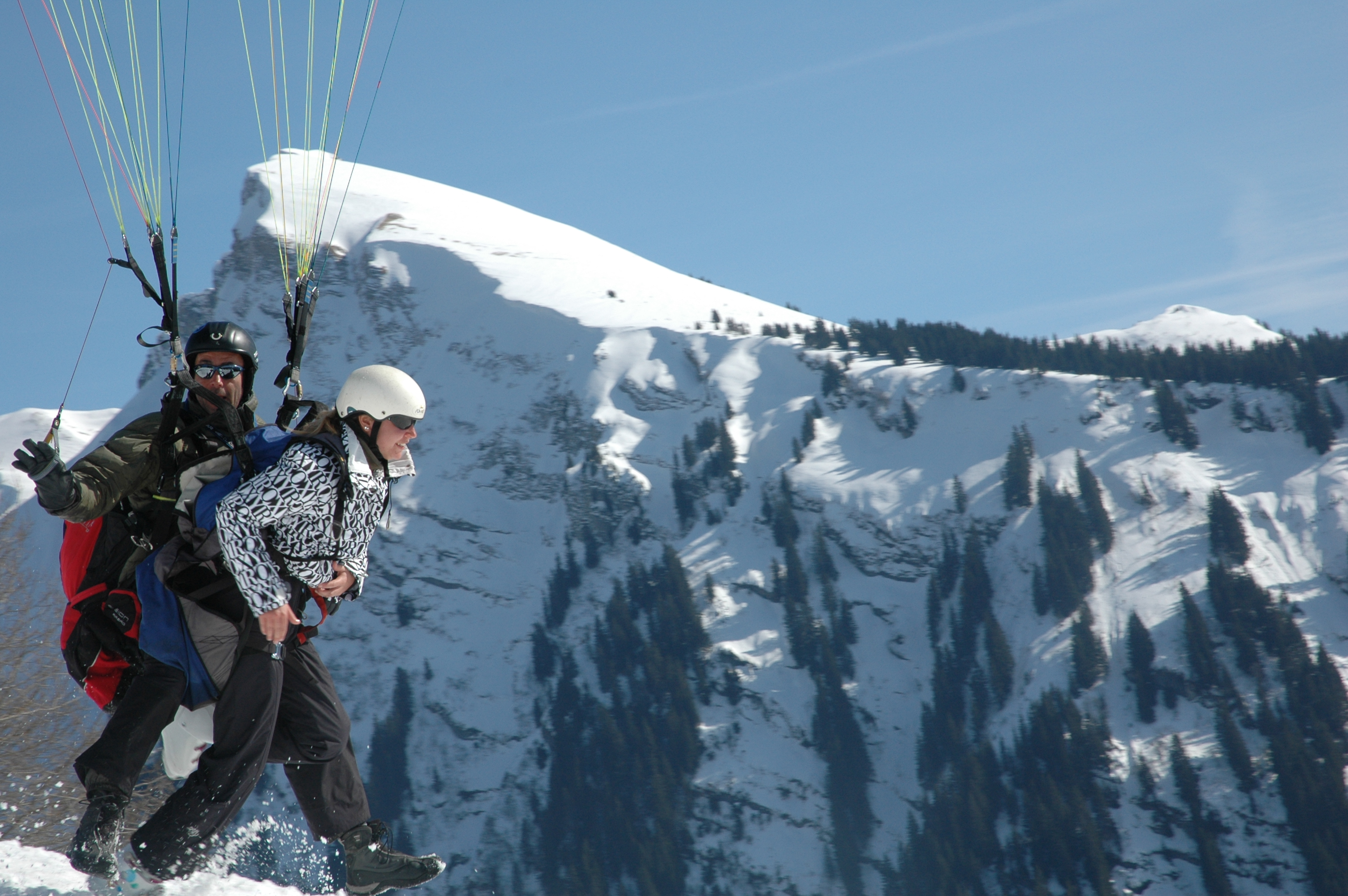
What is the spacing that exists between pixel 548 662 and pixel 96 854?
337ft

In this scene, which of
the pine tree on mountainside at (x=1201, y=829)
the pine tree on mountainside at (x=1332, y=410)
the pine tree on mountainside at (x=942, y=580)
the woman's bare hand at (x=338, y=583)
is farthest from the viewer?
the pine tree on mountainside at (x=942, y=580)

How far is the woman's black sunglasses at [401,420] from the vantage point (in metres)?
4.67

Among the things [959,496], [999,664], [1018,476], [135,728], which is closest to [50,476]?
[135,728]

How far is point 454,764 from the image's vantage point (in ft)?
322

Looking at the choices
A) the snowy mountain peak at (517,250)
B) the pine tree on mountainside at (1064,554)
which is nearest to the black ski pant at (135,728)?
the pine tree on mountainside at (1064,554)

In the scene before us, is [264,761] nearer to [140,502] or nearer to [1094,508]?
[140,502]

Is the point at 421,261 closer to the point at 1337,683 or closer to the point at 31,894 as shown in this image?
the point at 1337,683

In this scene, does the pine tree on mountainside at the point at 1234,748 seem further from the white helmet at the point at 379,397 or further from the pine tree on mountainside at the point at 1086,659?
the white helmet at the point at 379,397

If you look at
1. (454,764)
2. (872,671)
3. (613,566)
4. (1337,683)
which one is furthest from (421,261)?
(1337,683)

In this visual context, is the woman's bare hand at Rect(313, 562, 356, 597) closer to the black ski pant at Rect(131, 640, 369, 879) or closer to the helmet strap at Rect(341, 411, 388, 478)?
the black ski pant at Rect(131, 640, 369, 879)

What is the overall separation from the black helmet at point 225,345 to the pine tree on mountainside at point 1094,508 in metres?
98.8

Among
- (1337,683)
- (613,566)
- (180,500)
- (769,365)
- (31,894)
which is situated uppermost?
(769,365)

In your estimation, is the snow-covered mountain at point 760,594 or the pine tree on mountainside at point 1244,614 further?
the snow-covered mountain at point 760,594

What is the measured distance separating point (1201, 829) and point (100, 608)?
287ft
